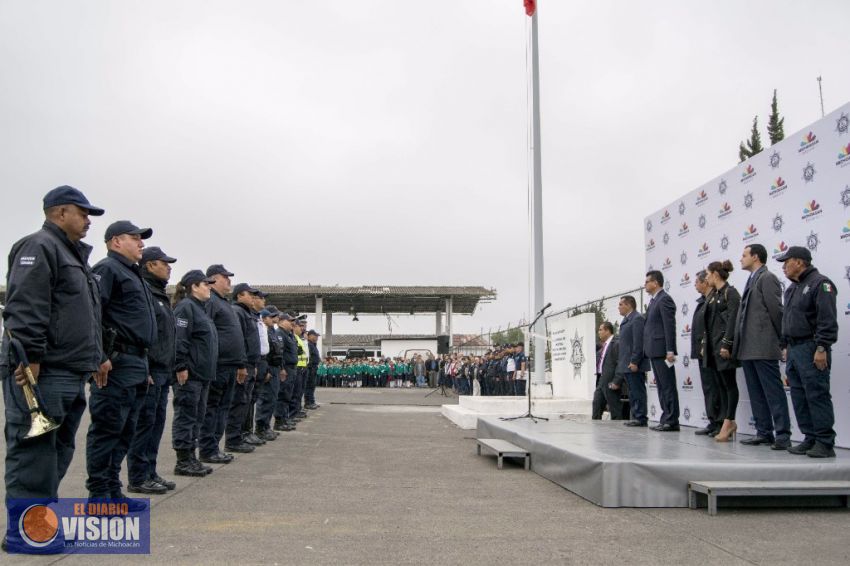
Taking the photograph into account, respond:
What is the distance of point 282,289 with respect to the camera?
163 feet

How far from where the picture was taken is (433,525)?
15.1 ft

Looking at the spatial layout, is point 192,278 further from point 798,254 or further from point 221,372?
point 798,254

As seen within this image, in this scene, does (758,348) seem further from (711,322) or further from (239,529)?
(239,529)

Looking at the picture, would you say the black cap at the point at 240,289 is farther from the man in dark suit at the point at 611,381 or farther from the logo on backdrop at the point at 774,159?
the logo on backdrop at the point at 774,159

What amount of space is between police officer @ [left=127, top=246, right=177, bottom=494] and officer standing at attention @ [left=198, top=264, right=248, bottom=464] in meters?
1.35

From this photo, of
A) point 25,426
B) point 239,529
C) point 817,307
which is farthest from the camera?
point 817,307

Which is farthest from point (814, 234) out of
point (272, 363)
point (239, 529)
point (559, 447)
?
point (272, 363)

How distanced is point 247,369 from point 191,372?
2.17 m

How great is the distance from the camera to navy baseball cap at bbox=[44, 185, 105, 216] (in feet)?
13.3

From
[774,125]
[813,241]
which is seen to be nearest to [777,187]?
[813,241]

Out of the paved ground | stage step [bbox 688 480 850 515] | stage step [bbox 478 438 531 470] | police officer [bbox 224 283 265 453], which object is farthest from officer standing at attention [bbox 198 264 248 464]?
stage step [bbox 688 480 850 515]

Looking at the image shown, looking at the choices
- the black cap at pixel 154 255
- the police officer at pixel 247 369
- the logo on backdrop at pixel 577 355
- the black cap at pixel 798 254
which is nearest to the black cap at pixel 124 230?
the black cap at pixel 154 255

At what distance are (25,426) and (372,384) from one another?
39031 millimetres

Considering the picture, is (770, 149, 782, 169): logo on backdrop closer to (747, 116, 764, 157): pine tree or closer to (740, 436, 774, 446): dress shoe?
(740, 436, 774, 446): dress shoe
